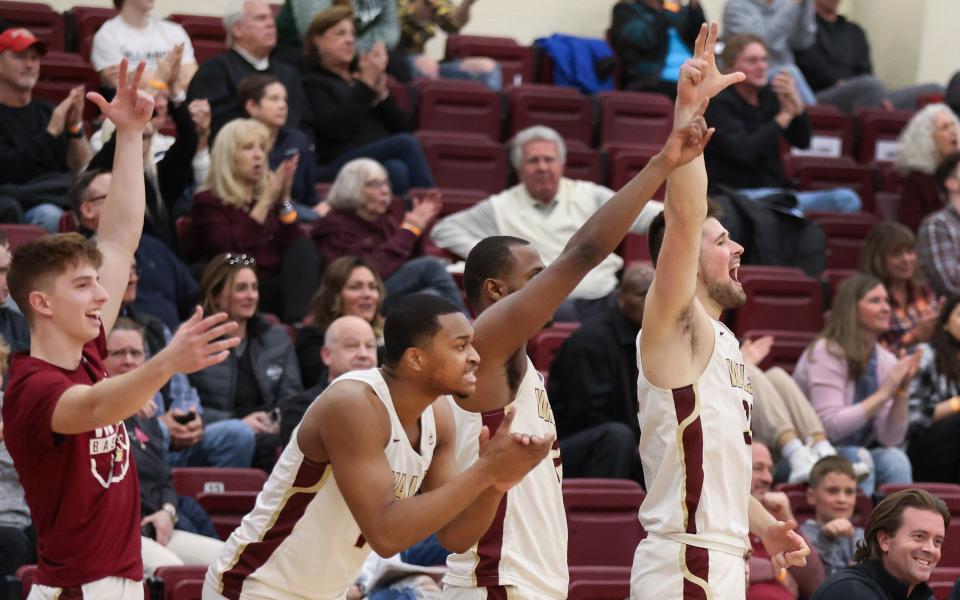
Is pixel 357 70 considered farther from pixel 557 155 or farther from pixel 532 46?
pixel 532 46

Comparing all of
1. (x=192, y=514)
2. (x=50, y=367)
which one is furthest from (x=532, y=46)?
(x=50, y=367)

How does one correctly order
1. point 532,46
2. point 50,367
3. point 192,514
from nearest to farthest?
1. point 50,367
2. point 192,514
3. point 532,46

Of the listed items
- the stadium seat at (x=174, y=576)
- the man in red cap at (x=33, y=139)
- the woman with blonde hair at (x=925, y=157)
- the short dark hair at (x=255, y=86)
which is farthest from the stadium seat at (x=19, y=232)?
the woman with blonde hair at (x=925, y=157)

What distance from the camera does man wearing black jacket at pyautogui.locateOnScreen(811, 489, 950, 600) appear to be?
5551 mm

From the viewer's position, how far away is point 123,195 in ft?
15.7

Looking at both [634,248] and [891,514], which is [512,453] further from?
[634,248]

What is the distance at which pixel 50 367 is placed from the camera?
430 centimetres

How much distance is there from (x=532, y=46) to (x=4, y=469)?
6.84 m

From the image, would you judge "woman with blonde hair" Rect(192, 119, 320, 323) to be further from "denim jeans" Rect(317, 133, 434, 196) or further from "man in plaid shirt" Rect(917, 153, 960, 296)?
"man in plaid shirt" Rect(917, 153, 960, 296)

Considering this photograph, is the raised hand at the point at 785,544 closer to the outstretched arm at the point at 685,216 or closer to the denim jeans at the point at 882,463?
the outstretched arm at the point at 685,216

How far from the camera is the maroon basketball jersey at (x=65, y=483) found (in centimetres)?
425

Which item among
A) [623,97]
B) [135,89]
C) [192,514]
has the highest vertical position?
[135,89]

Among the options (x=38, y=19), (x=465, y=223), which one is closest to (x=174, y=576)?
(x=465, y=223)

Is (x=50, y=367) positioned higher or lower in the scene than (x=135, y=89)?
lower
